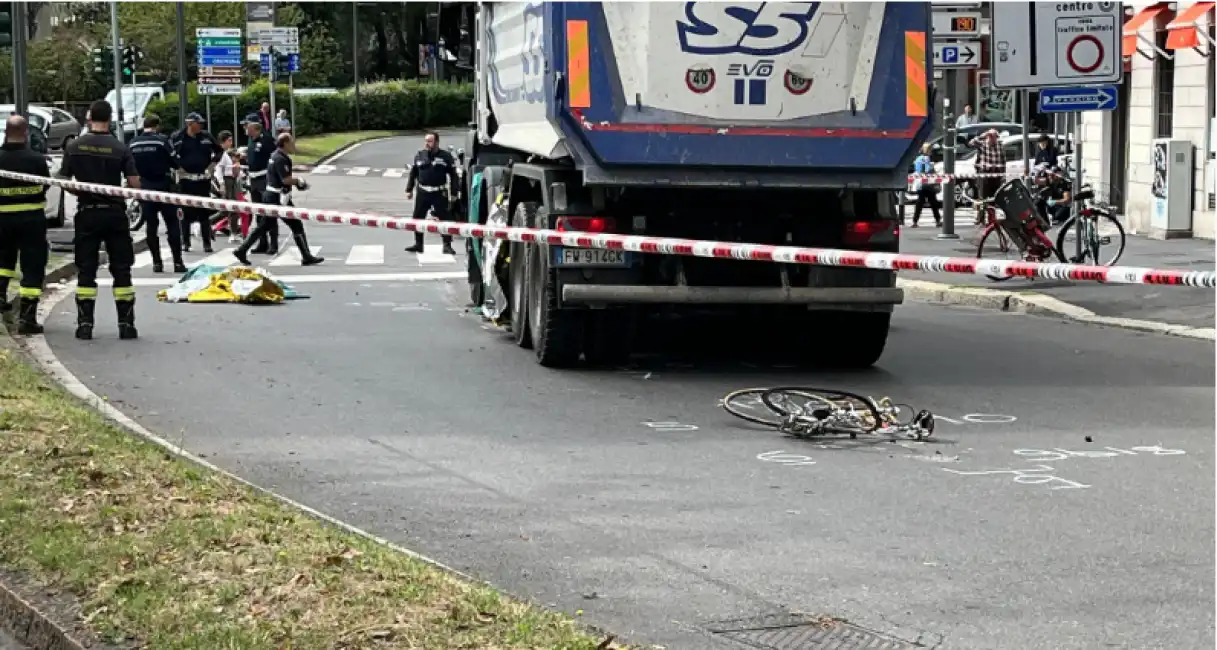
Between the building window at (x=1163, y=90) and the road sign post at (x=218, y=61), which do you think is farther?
the road sign post at (x=218, y=61)

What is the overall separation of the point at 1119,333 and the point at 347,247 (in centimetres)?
1384

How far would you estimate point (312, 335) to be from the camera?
1509 cm

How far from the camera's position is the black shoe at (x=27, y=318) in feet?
48.5

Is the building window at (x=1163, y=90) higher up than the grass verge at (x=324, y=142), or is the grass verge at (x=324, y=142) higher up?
the building window at (x=1163, y=90)

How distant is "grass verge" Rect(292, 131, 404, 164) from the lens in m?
56.7

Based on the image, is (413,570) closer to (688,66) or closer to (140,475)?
(140,475)

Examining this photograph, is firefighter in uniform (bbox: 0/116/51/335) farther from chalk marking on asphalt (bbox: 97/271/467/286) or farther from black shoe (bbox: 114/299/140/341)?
chalk marking on asphalt (bbox: 97/271/467/286)

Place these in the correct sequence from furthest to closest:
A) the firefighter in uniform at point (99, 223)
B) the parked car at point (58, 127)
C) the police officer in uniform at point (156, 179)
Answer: the parked car at point (58, 127) → the police officer in uniform at point (156, 179) → the firefighter in uniform at point (99, 223)

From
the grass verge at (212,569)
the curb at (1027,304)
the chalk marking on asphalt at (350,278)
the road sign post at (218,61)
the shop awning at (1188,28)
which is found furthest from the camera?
the road sign post at (218,61)

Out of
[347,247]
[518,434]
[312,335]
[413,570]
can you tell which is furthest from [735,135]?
[347,247]

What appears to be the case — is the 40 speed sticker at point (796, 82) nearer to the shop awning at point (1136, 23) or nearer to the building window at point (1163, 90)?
the shop awning at point (1136, 23)

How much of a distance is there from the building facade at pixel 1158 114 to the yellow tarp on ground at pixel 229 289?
11.4 m

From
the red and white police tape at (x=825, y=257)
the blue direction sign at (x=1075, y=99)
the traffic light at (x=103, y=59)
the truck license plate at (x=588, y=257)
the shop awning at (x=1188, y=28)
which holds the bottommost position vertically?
the truck license plate at (x=588, y=257)

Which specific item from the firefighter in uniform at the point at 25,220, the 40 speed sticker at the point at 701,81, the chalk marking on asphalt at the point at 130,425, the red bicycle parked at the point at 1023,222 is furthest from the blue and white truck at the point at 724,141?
the red bicycle parked at the point at 1023,222
